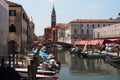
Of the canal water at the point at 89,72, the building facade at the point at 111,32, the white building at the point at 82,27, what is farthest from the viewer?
the white building at the point at 82,27

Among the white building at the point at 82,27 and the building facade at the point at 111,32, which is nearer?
the building facade at the point at 111,32

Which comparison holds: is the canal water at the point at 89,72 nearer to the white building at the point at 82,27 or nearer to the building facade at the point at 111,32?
the building facade at the point at 111,32

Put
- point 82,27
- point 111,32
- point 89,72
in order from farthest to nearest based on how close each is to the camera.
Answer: point 82,27
point 111,32
point 89,72

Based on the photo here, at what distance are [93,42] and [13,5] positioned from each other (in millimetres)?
17486

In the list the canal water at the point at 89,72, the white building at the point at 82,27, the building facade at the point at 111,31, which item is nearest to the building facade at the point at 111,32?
the building facade at the point at 111,31

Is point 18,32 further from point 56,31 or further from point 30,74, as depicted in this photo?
point 56,31

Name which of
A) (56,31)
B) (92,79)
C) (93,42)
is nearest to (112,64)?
(92,79)

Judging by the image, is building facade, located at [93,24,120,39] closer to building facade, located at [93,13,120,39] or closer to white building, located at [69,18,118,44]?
building facade, located at [93,13,120,39]

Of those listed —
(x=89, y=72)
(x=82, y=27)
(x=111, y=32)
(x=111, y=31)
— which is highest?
(x=82, y=27)

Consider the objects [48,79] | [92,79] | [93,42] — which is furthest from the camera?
[93,42]

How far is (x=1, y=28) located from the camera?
108 ft

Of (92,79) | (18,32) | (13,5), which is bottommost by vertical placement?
(92,79)

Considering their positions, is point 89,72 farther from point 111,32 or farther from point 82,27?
point 82,27

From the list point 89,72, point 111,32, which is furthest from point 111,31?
point 89,72
